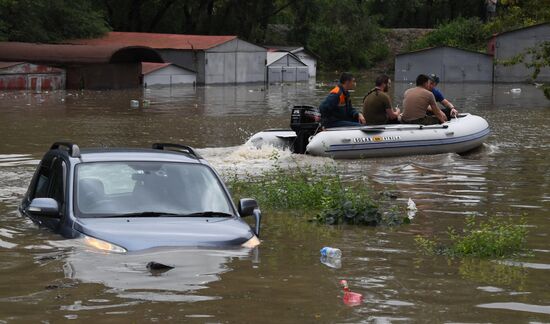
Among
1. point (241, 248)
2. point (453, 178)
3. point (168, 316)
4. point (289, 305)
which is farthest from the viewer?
point (453, 178)

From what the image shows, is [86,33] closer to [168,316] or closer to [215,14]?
[215,14]

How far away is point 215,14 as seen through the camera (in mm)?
77875

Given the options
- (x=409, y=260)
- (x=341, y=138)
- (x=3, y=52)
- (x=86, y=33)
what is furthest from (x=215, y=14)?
(x=409, y=260)

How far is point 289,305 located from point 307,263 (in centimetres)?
184

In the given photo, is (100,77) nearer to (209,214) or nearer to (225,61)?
(225,61)

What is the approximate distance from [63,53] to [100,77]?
2.31m

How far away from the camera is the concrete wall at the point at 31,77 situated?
47.0 m

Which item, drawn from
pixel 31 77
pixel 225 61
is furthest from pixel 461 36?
pixel 31 77

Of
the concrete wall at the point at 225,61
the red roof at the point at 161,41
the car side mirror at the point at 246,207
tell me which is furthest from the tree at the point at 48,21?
the car side mirror at the point at 246,207

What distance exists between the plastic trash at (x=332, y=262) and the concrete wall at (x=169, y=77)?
43.6 m

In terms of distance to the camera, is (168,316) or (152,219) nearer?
(168,316)

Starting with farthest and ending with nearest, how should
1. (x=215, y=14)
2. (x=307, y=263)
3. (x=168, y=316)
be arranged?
(x=215, y=14), (x=307, y=263), (x=168, y=316)

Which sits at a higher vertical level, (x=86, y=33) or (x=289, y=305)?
(x=86, y=33)

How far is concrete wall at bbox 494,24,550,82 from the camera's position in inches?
2446
